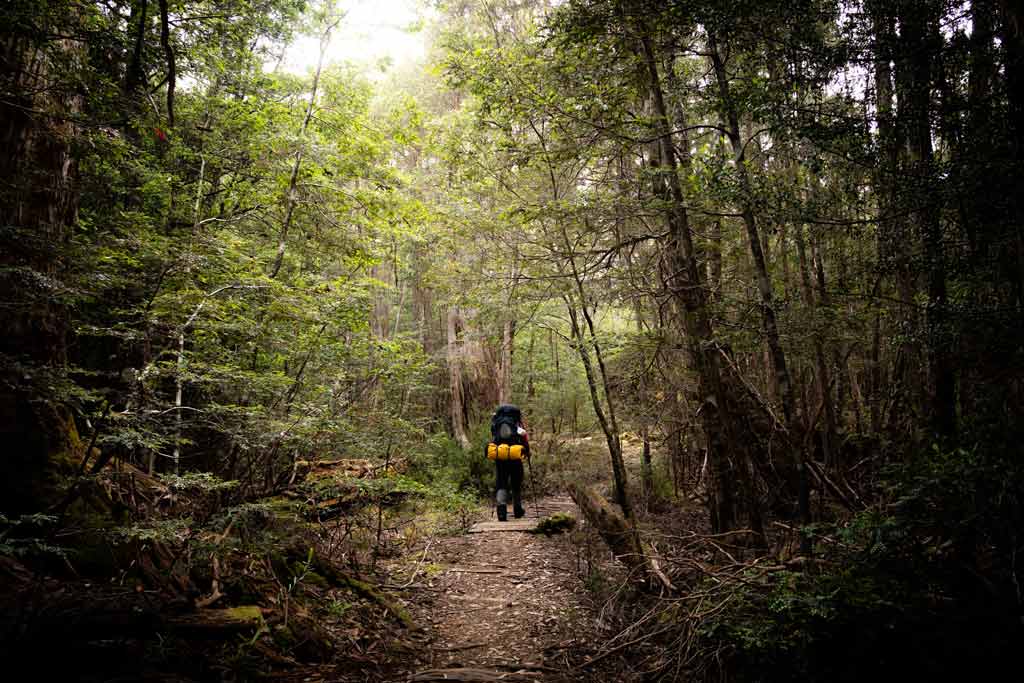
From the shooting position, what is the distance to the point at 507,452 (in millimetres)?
8711

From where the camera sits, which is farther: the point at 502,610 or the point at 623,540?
the point at 623,540

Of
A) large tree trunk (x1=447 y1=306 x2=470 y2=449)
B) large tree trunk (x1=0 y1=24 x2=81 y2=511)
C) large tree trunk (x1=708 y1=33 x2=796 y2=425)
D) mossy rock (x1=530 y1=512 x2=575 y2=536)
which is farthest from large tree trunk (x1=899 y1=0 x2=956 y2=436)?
large tree trunk (x1=447 y1=306 x2=470 y2=449)

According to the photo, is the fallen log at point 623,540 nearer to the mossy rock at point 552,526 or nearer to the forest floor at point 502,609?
the mossy rock at point 552,526

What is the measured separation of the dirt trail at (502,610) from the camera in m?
3.98

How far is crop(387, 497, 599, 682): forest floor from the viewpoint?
3.97 metres

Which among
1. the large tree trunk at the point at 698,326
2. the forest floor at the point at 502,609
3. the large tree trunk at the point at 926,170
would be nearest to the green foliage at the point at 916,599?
the large tree trunk at the point at 926,170

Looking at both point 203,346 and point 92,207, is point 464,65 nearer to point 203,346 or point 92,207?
point 203,346

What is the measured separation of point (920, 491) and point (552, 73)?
17.9 feet

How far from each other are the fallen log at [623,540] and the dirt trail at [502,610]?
0.58 meters

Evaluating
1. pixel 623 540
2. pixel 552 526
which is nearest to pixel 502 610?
pixel 623 540

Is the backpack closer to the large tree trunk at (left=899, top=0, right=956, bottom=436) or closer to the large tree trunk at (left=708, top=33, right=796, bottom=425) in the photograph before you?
the large tree trunk at (left=708, top=33, right=796, bottom=425)

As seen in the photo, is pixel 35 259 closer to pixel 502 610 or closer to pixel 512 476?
pixel 502 610

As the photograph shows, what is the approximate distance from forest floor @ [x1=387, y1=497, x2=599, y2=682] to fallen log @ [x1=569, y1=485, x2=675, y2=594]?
0.56m

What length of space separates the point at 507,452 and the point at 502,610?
11.7ft
